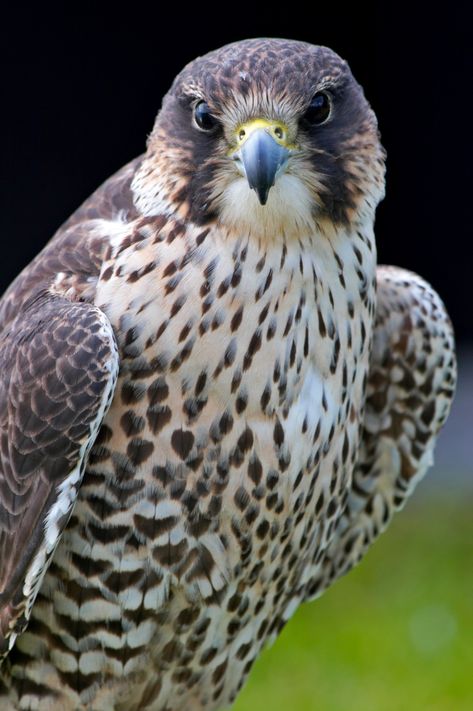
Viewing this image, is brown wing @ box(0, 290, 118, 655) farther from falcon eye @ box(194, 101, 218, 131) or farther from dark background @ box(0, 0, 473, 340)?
dark background @ box(0, 0, 473, 340)

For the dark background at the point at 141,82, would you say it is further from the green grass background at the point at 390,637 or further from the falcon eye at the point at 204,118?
the falcon eye at the point at 204,118

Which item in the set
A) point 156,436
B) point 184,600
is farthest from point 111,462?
point 184,600

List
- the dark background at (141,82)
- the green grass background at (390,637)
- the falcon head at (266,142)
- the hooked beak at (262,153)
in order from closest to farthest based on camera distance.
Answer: the hooked beak at (262,153) < the falcon head at (266,142) < the green grass background at (390,637) < the dark background at (141,82)

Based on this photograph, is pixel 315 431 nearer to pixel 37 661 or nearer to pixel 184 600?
pixel 184 600

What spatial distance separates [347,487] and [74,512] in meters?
0.76

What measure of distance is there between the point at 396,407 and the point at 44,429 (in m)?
1.25

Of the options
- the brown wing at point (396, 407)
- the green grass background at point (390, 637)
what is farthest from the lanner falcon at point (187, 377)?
the green grass background at point (390, 637)

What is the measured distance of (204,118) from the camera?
2947 mm

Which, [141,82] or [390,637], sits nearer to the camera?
[390,637]

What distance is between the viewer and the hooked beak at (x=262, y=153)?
275 centimetres

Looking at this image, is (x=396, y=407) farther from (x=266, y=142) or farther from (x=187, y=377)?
(x=266, y=142)

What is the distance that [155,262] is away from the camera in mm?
3045

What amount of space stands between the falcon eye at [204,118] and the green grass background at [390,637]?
2.70 metres

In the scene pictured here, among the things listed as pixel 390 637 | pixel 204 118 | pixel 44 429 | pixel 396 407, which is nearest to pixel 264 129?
pixel 204 118
